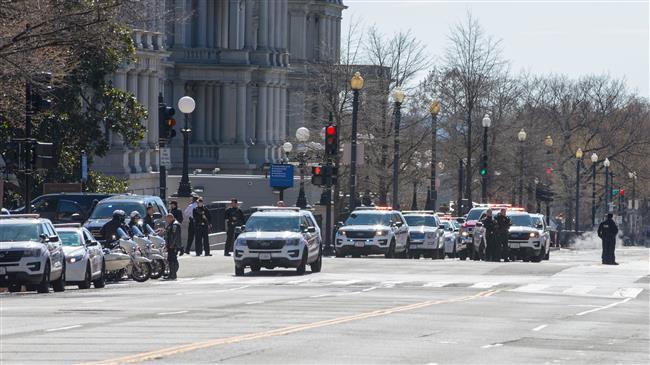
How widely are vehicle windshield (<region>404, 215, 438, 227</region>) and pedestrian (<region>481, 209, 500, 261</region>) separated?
4806mm

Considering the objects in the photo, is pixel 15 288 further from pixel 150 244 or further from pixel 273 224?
pixel 273 224

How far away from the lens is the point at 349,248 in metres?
51.7

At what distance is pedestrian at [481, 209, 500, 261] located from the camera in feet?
170

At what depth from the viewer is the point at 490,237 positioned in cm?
5194

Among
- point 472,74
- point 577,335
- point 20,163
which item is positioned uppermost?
point 472,74

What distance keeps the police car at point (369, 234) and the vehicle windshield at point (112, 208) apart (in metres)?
10.9

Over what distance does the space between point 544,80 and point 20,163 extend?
104 metres

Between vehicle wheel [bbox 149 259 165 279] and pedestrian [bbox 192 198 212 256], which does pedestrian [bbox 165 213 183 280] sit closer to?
vehicle wheel [bbox 149 259 165 279]

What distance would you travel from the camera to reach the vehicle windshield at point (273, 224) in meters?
40.6

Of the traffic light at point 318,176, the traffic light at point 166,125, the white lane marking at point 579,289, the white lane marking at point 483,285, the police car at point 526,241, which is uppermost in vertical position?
the traffic light at point 166,125

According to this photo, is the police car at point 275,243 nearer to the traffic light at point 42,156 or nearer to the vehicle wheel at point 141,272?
the vehicle wheel at point 141,272

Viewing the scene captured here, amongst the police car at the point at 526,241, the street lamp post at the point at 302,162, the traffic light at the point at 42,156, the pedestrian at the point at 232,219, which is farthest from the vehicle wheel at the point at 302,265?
the street lamp post at the point at 302,162

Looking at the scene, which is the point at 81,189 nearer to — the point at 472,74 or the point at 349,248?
the point at 349,248

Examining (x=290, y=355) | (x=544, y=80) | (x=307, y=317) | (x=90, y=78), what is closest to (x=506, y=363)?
(x=290, y=355)
